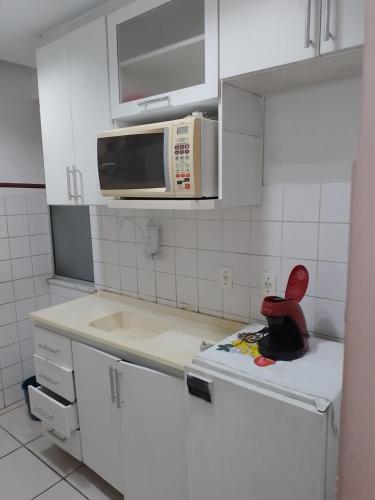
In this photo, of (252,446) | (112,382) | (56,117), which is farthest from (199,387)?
(56,117)

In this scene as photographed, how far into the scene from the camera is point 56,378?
190 centimetres

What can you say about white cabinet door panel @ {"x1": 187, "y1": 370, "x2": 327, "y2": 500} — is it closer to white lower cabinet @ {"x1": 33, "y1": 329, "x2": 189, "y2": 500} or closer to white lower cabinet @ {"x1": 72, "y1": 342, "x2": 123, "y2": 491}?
white lower cabinet @ {"x1": 33, "y1": 329, "x2": 189, "y2": 500}

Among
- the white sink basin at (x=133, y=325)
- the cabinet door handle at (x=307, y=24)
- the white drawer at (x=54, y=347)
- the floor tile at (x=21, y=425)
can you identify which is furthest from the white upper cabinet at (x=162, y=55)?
the floor tile at (x=21, y=425)

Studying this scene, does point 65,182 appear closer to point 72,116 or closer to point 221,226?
point 72,116

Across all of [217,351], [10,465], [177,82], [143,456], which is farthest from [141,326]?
[177,82]

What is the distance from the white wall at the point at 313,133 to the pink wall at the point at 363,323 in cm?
114

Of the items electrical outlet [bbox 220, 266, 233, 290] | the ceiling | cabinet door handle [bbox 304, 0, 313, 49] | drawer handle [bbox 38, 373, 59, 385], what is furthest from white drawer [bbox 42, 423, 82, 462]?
the ceiling

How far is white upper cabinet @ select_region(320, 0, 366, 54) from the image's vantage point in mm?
965

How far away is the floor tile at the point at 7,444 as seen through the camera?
2.14 metres

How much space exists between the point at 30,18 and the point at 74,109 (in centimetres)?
57

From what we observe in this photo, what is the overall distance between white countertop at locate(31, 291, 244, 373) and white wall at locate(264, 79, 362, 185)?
2.52ft

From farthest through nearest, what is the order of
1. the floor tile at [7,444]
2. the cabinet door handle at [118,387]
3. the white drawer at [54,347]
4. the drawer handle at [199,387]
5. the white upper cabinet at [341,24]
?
1. the floor tile at [7,444]
2. the white drawer at [54,347]
3. the cabinet door handle at [118,387]
4. the drawer handle at [199,387]
5. the white upper cabinet at [341,24]

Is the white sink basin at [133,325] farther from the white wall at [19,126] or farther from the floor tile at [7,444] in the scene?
the white wall at [19,126]

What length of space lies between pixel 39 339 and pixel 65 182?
2.89 feet
